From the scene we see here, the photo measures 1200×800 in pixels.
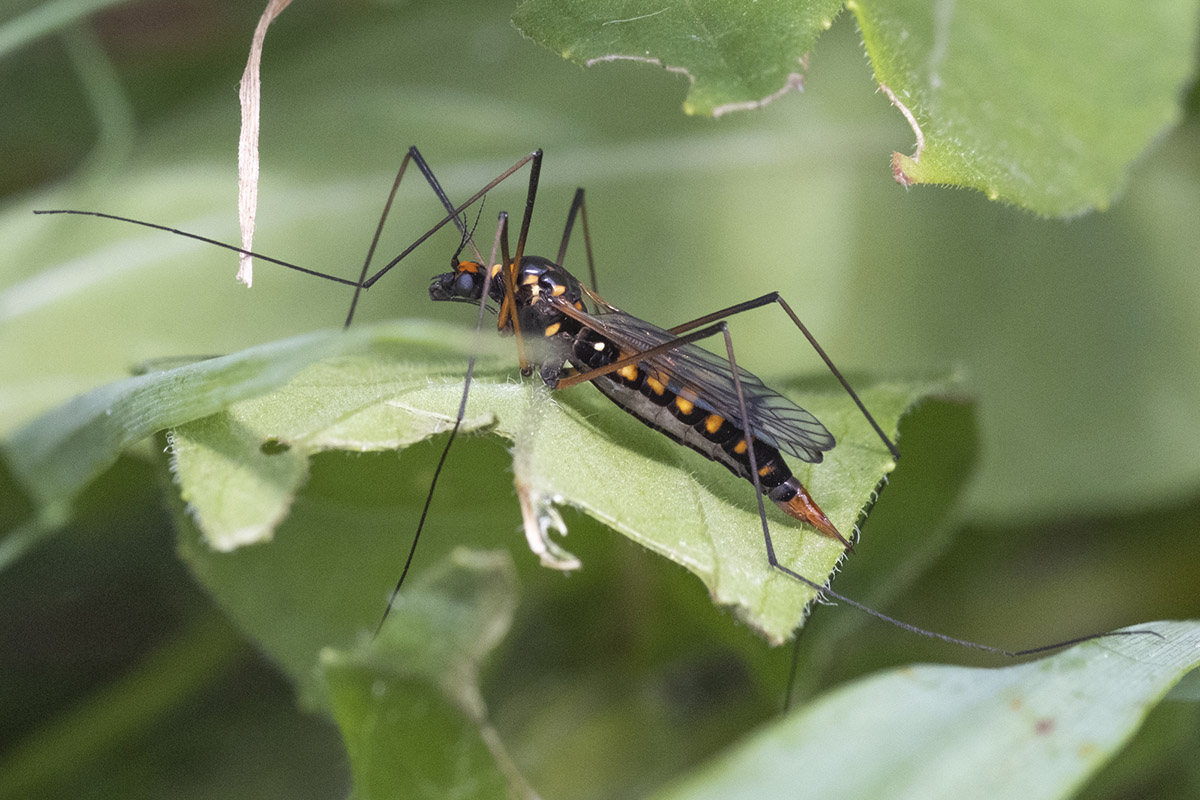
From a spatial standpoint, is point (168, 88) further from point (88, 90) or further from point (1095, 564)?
point (1095, 564)

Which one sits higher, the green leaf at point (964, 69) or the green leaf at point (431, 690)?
the green leaf at point (964, 69)

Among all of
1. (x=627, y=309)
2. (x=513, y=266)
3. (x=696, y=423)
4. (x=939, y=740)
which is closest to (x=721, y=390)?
(x=696, y=423)

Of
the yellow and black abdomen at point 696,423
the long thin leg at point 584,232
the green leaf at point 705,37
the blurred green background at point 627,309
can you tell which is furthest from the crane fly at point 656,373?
the green leaf at point 705,37

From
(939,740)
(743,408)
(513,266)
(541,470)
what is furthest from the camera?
(513,266)

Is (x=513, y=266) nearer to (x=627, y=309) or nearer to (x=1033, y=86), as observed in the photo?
(x=627, y=309)

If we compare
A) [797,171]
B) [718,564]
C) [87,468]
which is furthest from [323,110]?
[718,564]

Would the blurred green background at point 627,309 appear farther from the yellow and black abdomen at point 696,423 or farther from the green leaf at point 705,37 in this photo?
the green leaf at point 705,37

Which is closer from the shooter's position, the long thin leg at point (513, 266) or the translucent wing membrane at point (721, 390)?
the translucent wing membrane at point (721, 390)
